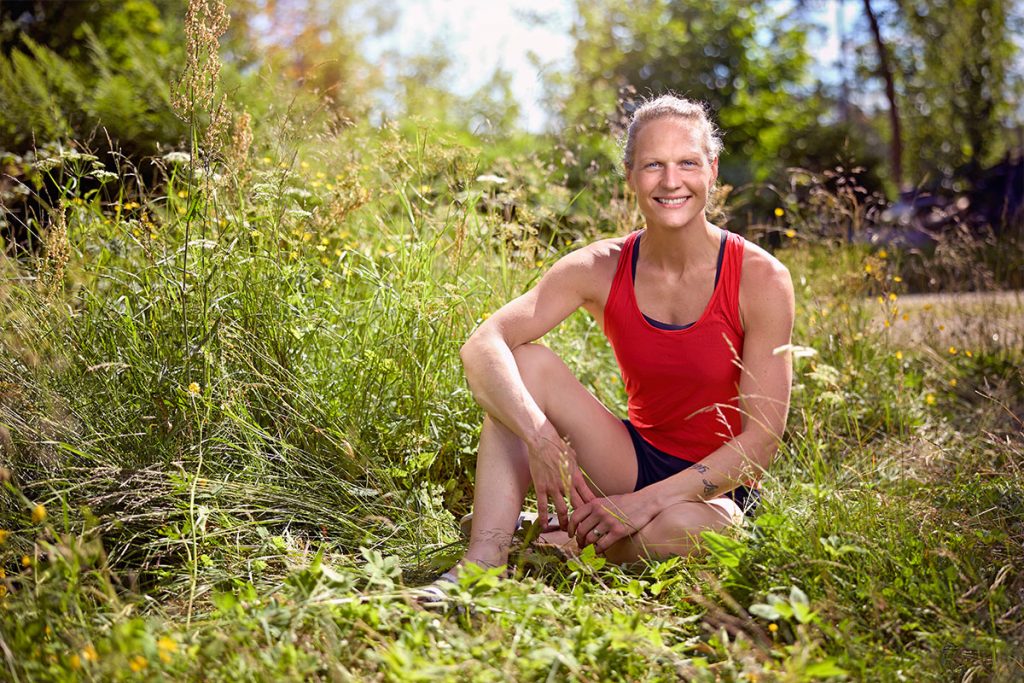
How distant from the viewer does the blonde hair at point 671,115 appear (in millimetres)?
2688

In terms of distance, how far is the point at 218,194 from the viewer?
317 cm

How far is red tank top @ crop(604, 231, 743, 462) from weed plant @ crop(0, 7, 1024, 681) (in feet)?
0.97

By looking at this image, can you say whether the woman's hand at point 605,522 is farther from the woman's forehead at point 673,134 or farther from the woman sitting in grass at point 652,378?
the woman's forehead at point 673,134

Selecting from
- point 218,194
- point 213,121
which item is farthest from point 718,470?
point 218,194

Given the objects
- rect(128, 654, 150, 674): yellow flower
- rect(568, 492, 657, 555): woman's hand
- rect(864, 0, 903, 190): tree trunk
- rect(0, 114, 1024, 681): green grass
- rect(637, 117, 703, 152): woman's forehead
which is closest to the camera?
rect(128, 654, 150, 674): yellow flower

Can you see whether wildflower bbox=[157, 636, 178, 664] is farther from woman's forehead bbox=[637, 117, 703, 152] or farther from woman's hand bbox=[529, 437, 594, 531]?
woman's forehead bbox=[637, 117, 703, 152]

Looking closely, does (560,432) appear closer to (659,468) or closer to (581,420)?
(581,420)

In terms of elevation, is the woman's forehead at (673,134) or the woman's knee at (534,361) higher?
the woman's forehead at (673,134)

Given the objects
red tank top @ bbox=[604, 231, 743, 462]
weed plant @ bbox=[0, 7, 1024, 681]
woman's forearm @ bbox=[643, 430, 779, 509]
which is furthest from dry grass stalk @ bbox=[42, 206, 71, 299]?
woman's forearm @ bbox=[643, 430, 779, 509]

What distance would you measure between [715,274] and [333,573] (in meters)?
1.33

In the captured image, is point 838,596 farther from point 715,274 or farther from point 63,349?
point 63,349

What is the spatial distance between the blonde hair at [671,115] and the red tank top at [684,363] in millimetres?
244

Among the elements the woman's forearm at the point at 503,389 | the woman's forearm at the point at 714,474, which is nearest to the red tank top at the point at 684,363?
the woman's forearm at the point at 714,474

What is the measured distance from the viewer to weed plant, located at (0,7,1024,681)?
6.19 feet
